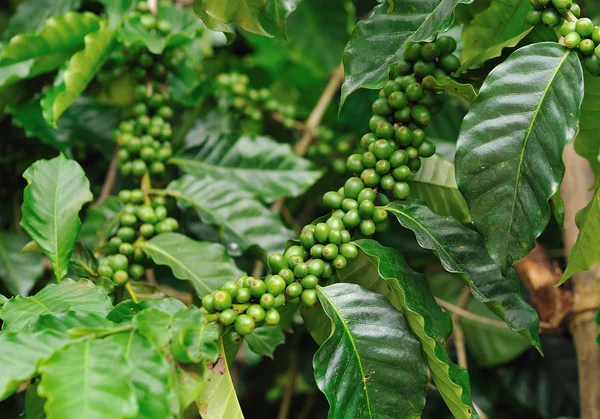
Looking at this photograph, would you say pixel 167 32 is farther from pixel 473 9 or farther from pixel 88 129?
pixel 473 9

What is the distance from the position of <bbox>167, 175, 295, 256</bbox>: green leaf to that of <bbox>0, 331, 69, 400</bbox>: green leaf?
1.53ft

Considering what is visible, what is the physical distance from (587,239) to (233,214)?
0.60 meters

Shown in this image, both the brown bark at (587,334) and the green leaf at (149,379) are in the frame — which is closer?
the green leaf at (149,379)

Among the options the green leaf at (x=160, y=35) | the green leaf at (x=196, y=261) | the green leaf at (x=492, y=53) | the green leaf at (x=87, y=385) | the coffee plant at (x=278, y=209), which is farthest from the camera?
the green leaf at (x=160, y=35)

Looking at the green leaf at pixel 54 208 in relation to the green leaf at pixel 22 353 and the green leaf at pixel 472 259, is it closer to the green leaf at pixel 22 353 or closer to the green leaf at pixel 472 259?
the green leaf at pixel 22 353

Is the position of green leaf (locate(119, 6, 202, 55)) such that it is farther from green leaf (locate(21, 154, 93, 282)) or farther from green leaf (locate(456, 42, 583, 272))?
green leaf (locate(456, 42, 583, 272))

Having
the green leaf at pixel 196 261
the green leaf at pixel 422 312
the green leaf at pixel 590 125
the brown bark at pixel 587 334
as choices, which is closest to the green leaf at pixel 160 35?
the green leaf at pixel 196 261

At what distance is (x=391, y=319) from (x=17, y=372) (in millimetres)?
430

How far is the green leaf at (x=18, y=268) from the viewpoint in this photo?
48.6 inches

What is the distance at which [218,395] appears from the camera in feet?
2.41

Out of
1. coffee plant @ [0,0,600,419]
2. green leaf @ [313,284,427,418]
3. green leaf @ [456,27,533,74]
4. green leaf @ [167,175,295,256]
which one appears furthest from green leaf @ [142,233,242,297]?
green leaf @ [456,27,533,74]

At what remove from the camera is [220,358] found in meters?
0.74

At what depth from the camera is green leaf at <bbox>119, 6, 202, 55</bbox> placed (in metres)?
1.14

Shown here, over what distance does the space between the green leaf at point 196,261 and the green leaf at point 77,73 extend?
30cm
